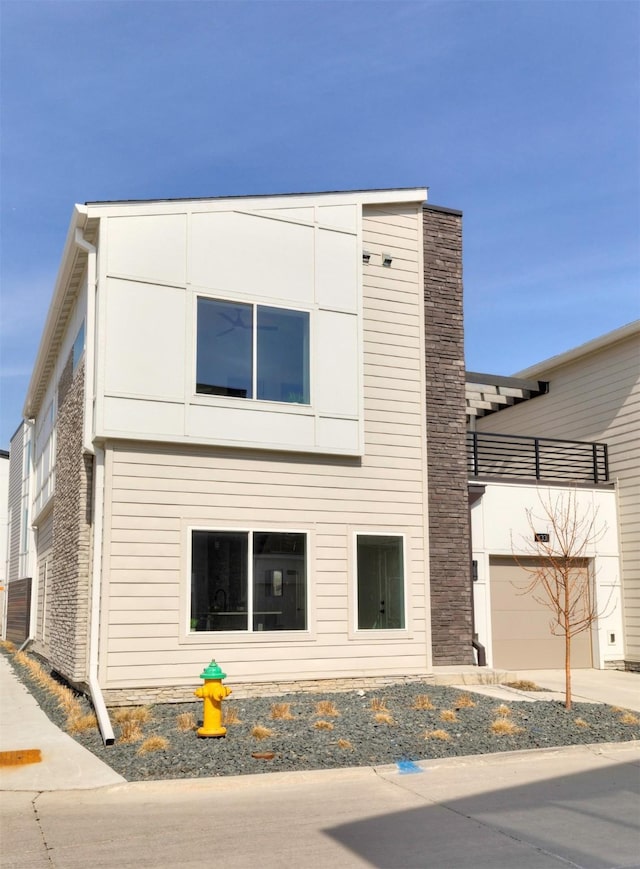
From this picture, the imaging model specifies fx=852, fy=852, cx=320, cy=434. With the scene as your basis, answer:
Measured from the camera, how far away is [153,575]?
11547mm

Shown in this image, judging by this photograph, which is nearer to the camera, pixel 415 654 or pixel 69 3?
pixel 69 3

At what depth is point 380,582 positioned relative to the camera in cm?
1316

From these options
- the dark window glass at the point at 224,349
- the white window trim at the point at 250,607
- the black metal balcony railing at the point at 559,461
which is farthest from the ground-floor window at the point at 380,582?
the black metal balcony railing at the point at 559,461

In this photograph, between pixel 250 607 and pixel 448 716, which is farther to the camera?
pixel 250 607

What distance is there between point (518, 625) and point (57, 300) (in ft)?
34.2

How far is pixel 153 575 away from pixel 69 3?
25.8ft

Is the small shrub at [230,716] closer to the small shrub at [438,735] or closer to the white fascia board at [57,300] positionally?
the small shrub at [438,735]

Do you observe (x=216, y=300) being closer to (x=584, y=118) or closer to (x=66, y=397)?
(x=66, y=397)

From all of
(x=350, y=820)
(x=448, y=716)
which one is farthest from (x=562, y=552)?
(x=350, y=820)

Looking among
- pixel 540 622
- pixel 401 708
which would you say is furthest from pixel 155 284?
pixel 540 622

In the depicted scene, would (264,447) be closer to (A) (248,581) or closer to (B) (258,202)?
(A) (248,581)

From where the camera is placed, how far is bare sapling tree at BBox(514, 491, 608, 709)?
1634 centimetres

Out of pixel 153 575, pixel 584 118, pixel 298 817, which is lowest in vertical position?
pixel 298 817

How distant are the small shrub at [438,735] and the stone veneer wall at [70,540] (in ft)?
16.4
